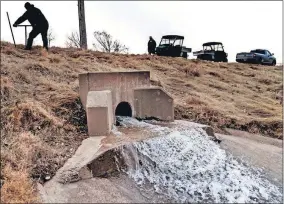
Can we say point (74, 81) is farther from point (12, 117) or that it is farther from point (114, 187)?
point (114, 187)

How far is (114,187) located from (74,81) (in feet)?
A: 19.4

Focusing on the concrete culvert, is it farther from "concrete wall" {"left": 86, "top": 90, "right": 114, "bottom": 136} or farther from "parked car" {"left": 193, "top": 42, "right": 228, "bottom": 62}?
"parked car" {"left": 193, "top": 42, "right": 228, "bottom": 62}

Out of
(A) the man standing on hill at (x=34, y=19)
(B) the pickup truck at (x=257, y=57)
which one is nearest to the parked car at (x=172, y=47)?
(B) the pickup truck at (x=257, y=57)

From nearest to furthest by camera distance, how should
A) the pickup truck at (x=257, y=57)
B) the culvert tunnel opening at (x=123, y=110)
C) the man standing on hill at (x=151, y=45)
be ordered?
the culvert tunnel opening at (x=123, y=110)
the man standing on hill at (x=151, y=45)
the pickup truck at (x=257, y=57)

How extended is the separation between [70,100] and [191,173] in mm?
3961

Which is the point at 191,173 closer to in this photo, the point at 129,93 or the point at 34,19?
the point at 129,93

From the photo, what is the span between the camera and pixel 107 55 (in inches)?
656

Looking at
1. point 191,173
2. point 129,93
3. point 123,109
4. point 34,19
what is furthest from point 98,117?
point 34,19

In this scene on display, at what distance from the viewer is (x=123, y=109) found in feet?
35.1

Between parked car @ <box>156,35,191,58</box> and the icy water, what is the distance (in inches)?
623

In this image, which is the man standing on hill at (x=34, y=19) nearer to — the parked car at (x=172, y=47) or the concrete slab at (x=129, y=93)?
the concrete slab at (x=129, y=93)

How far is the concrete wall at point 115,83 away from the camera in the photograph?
9.52 metres

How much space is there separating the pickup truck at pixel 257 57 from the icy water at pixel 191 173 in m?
18.6

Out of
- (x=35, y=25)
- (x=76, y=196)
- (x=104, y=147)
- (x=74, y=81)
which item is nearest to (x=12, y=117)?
(x=104, y=147)
